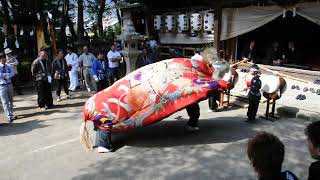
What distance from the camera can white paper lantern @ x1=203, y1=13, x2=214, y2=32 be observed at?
1445 centimetres

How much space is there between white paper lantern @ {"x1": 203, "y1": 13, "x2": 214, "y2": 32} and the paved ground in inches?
250

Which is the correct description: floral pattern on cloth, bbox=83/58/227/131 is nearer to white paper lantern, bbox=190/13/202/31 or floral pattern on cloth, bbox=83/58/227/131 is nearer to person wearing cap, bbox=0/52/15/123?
person wearing cap, bbox=0/52/15/123

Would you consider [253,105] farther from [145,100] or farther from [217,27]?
[217,27]

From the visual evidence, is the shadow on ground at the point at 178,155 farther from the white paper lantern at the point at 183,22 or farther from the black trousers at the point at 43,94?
the white paper lantern at the point at 183,22

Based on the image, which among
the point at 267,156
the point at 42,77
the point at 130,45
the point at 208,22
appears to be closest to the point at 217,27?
the point at 208,22

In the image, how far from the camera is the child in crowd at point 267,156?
2395mm

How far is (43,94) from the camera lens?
10062mm

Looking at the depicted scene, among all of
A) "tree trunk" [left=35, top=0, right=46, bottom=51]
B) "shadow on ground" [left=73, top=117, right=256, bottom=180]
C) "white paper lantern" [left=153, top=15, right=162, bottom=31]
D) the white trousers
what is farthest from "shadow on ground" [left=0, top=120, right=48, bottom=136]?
"white paper lantern" [left=153, top=15, right=162, bottom=31]

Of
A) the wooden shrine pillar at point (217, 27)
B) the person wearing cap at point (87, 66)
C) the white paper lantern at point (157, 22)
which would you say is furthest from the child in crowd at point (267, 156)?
the white paper lantern at point (157, 22)

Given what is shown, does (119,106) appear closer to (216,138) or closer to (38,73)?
(216,138)

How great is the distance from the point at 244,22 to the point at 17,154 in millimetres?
9865

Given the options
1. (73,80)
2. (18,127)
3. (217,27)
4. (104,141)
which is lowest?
(18,127)

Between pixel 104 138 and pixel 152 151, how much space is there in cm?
93

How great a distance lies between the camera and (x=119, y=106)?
6.45 metres
